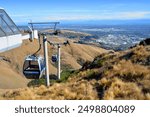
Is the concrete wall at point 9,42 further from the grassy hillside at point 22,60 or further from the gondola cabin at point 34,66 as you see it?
the grassy hillside at point 22,60

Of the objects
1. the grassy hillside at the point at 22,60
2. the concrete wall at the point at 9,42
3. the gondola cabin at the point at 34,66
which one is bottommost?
the grassy hillside at the point at 22,60

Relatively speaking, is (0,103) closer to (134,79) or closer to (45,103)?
(45,103)

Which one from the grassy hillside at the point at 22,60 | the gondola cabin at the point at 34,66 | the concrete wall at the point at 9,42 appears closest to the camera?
the concrete wall at the point at 9,42

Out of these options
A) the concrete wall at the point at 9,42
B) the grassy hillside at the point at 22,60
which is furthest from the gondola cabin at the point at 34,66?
the grassy hillside at the point at 22,60

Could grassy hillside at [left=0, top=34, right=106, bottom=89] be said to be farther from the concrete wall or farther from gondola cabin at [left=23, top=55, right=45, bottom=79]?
the concrete wall

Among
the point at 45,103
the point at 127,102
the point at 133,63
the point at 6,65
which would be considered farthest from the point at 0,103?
the point at 6,65

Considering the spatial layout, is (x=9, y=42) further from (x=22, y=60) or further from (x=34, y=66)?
(x=22, y=60)
